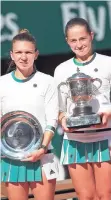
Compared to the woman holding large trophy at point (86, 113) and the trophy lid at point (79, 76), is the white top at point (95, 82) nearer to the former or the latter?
the woman holding large trophy at point (86, 113)

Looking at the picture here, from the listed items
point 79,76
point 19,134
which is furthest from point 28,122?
point 79,76

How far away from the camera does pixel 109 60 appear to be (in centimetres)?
320

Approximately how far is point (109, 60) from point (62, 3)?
2636mm

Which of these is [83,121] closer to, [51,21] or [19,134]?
[19,134]

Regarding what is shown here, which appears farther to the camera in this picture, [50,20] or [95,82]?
[50,20]

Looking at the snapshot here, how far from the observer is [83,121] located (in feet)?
10.1

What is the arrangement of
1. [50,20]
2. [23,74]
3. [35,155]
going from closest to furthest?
[35,155]
[23,74]
[50,20]

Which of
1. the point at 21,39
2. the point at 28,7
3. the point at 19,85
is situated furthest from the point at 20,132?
the point at 28,7

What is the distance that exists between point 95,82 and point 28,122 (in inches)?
18.4

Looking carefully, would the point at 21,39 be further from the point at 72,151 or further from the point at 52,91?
the point at 72,151

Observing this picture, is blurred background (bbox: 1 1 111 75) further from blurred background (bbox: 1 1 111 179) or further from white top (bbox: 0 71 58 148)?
white top (bbox: 0 71 58 148)

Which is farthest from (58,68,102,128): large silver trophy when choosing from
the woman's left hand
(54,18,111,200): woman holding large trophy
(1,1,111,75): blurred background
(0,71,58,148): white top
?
(1,1,111,75): blurred background

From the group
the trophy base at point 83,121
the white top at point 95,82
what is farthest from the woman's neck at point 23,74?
the trophy base at point 83,121

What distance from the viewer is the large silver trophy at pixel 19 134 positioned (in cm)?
306
